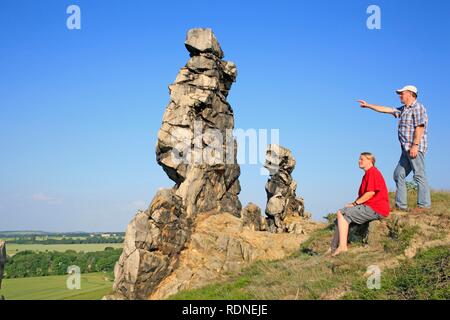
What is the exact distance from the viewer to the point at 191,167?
25.6m

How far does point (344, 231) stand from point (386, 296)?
3.78 metres

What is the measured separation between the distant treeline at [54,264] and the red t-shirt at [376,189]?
6208 centimetres

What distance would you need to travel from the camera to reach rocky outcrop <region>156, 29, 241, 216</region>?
2558 cm

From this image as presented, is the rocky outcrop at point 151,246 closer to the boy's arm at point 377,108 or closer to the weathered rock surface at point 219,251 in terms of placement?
the weathered rock surface at point 219,251

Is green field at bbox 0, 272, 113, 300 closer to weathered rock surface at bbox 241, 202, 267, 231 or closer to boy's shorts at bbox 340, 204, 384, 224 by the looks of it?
weathered rock surface at bbox 241, 202, 267, 231

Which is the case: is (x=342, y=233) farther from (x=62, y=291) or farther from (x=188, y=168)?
(x=62, y=291)

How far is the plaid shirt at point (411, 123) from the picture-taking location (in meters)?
14.1

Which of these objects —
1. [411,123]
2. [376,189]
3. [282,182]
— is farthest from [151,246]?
[282,182]

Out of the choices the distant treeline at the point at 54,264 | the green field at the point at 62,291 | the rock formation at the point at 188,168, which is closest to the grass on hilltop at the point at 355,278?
the rock formation at the point at 188,168

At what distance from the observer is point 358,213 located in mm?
13750

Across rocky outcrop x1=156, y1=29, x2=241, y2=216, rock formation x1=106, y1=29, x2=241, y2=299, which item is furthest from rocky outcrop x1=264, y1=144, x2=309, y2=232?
rock formation x1=106, y1=29, x2=241, y2=299

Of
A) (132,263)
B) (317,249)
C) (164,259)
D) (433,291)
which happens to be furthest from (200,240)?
(433,291)

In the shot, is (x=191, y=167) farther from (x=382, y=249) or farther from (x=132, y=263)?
(x=382, y=249)

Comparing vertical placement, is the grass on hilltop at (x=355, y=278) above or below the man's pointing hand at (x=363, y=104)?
below
